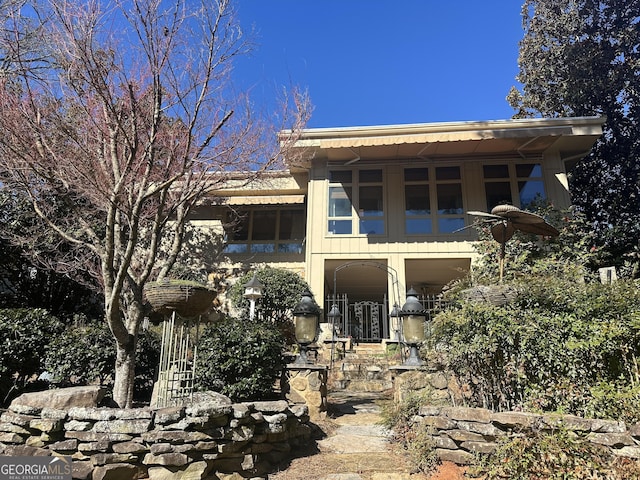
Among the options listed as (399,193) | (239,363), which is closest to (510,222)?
(239,363)

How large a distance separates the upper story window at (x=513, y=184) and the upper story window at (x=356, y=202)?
11.2 feet

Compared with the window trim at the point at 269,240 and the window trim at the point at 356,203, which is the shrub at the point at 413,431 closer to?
the window trim at the point at 356,203

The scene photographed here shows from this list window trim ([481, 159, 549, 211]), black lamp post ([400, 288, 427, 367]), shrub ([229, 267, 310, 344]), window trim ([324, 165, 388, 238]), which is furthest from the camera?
window trim ([324, 165, 388, 238])

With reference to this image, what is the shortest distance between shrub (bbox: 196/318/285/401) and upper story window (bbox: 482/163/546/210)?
956cm

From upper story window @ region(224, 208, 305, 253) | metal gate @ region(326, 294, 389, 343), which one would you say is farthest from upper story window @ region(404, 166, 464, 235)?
upper story window @ region(224, 208, 305, 253)

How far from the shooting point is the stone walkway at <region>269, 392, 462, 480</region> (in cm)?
372

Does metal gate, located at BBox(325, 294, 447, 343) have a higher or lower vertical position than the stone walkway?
higher

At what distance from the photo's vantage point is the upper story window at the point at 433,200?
39.8 ft

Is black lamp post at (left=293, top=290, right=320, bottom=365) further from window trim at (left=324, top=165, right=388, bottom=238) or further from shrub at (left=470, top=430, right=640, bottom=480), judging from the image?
window trim at (left=324, top=165, right=388, bottom=238)

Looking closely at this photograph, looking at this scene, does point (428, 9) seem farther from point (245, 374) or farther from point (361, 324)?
point (245, 374)

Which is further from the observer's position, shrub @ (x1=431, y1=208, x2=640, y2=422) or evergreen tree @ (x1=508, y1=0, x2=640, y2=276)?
evergreen tree @ (x1=508, y1=0, x2=640, y2=276)

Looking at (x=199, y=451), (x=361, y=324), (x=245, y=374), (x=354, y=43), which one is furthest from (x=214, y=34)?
(x=361, y=324)

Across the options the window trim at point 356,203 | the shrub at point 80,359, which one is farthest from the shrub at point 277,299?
the shrub at point 80,359

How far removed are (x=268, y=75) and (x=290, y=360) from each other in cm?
445
